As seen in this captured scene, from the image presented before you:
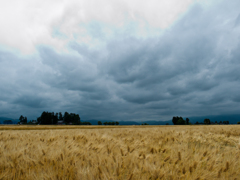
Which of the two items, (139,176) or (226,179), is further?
(226,179)

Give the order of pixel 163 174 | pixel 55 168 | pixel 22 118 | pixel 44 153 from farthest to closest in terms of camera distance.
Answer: pixel 22 118, pixel 44 153, pixel 55 168, pixel 163 174

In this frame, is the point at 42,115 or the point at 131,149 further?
the point at 42,115

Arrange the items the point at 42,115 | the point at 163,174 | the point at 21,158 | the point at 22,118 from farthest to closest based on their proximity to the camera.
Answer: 1. the point at 22,118
2. the point at 42,115
3. the point at 21,158
4. the point at 163,174

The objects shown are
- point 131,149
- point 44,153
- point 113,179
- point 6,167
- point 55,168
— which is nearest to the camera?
point 113,179

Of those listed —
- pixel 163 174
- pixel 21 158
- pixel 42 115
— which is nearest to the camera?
pixel 163 174

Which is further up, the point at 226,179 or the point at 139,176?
the point at 139,176

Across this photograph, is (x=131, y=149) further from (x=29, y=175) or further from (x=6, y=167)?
(x=6, y=167)

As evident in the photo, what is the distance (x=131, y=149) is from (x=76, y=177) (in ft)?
4.94

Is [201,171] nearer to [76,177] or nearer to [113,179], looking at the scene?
[113,179]

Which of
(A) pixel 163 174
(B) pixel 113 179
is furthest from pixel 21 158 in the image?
(A) pixel 163 174

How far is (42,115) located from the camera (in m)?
125

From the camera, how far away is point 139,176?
1.79 meters

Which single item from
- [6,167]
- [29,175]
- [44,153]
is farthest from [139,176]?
[6,167]

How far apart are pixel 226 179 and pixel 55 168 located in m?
2.52
